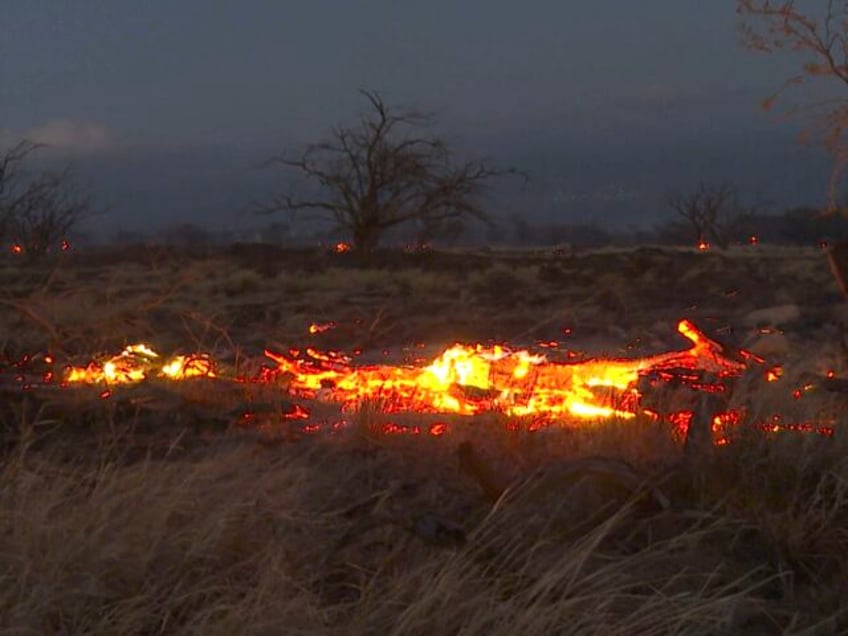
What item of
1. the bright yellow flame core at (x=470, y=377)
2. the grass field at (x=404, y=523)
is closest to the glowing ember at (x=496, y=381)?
the bright yellow flame core at (x=470, y=377)

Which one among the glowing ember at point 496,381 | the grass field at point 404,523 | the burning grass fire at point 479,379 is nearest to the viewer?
the grass field at point 404,523

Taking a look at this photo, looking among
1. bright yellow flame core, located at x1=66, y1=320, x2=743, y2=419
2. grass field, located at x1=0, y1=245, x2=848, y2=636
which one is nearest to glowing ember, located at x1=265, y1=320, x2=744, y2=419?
bright yellow flame core, located at x1=66, y1=320, x2=743, y2=419

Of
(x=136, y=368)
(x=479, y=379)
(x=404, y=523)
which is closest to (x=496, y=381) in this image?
(x=479, y=379)

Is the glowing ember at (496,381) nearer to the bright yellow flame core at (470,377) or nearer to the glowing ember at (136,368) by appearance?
the bright yellow flame core at (470,377)

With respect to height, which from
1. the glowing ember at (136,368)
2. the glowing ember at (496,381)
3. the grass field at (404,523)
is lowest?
the grass field at (404,523)

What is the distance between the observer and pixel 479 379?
817 centimetres

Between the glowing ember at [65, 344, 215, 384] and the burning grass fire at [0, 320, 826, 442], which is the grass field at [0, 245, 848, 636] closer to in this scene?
the glowing ember at [65, 344, 215, 384]

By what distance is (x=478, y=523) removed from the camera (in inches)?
189

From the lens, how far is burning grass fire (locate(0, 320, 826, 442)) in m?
7.02

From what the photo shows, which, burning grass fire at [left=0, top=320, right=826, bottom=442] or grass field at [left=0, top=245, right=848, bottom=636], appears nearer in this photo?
grass field at [left=0, top=245, right=848, bottom=636]

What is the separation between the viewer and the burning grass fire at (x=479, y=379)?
7.02 metres

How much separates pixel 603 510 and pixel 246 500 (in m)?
1.51

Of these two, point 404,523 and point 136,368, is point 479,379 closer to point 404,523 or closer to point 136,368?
point 136,368

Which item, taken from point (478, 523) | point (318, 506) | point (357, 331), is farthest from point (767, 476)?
point (357, 331)
